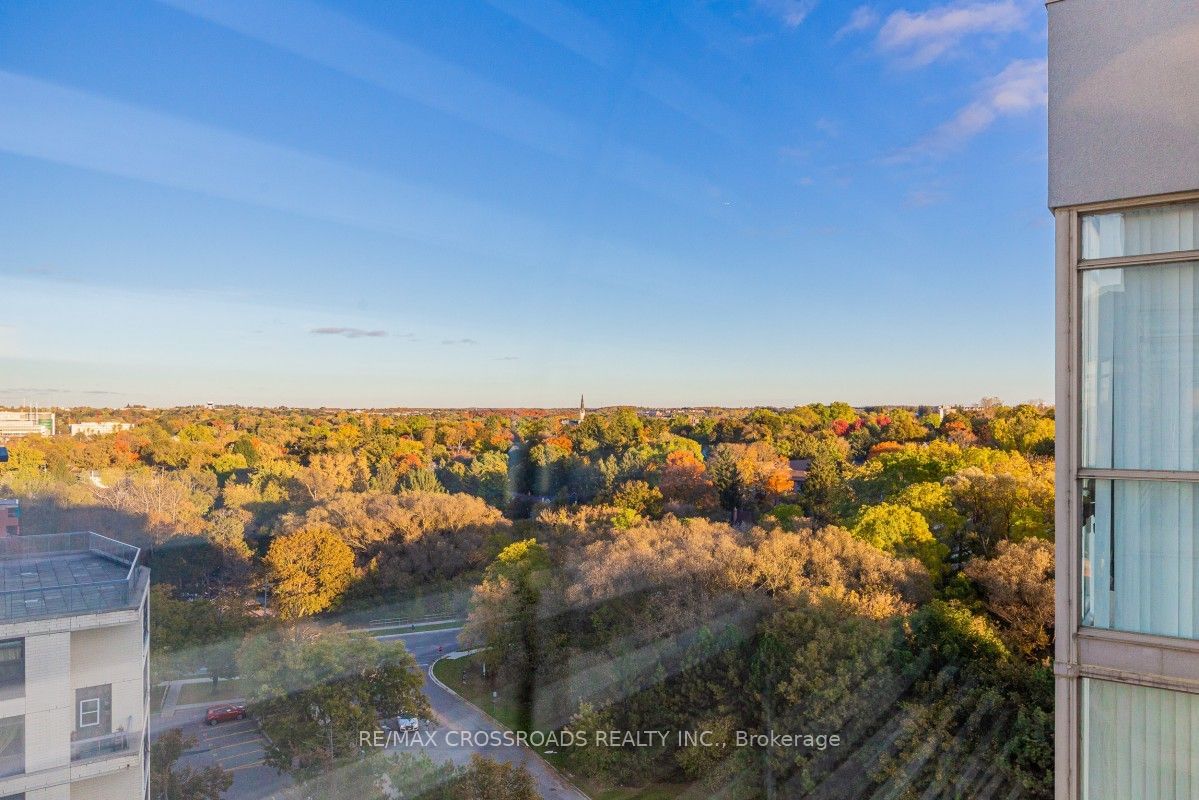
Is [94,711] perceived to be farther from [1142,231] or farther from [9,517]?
[9,517]

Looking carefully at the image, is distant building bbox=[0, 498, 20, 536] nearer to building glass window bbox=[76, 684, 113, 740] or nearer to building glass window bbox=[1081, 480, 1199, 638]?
building glass window bbox=[76, 684, 113, 740]

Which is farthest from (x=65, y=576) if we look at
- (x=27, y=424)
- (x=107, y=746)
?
(x=27, y=424)

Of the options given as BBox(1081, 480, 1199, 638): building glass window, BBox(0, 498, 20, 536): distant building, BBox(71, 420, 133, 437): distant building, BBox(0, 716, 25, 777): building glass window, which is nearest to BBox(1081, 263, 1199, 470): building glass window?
BBox(1081, 480, 1199, 638): building glass window

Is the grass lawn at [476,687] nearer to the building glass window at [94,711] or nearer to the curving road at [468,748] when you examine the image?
the curving road at [468,748]

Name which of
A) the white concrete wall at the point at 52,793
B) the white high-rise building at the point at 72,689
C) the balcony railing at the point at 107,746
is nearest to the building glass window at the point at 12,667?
the white high-rise building at the point at 72,689

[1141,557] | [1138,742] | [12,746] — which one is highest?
[1141,557]

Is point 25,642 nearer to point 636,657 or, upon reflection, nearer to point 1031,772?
point 636,657

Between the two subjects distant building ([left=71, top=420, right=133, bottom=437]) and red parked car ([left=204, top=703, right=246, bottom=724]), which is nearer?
red parked car ([left=204, top=703, right=246, bottom=724])
